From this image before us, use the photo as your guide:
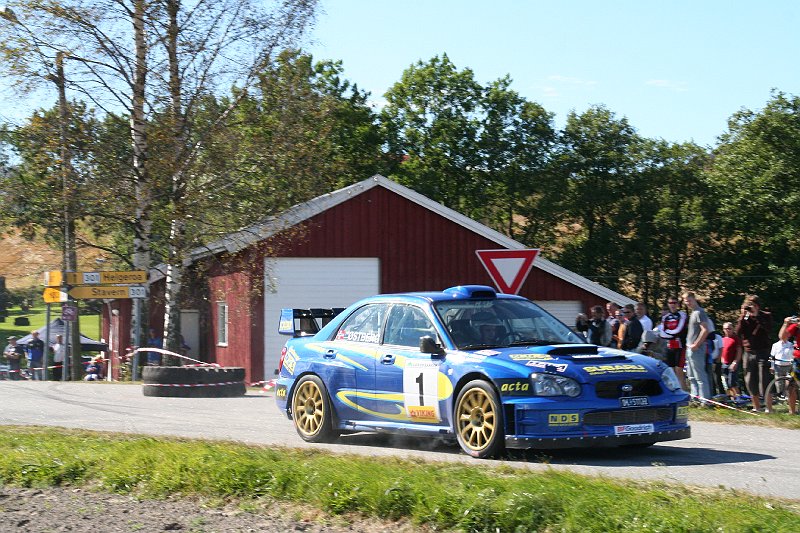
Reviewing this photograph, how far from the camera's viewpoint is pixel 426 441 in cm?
1187

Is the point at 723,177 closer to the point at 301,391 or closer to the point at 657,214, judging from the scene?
the point at 657,214

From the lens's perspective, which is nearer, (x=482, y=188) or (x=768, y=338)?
(x=768, y=338)

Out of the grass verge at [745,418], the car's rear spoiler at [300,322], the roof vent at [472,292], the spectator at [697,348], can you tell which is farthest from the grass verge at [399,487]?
the spectator at [697,348]

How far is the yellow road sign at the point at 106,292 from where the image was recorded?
27.1m

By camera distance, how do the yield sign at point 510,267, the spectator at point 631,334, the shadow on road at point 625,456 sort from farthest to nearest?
the spectator at point 631,334
the yield sign at point 510,267
the shadow on road at point 625,456

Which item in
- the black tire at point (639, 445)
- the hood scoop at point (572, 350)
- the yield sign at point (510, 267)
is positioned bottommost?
the black tire at point (639, 445)

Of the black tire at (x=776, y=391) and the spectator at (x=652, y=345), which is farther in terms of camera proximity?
the spectator at (x=652, y=345)

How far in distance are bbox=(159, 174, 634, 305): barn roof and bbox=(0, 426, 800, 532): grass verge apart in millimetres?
15710

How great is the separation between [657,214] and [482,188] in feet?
29.2

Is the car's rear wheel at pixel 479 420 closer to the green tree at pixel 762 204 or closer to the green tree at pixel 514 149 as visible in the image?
the green tree at pixel 762 204

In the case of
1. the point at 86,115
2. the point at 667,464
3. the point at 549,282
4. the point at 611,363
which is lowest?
the point at 667,464

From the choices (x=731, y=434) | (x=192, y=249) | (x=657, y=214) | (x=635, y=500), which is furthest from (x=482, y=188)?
(x=635, y=500)

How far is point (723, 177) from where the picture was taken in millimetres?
52312

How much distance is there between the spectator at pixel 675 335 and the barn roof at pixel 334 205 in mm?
12028
